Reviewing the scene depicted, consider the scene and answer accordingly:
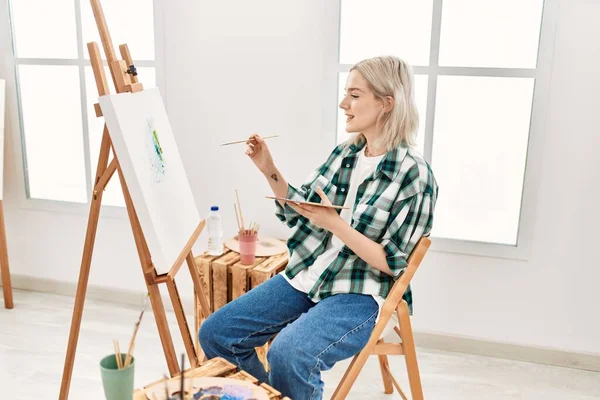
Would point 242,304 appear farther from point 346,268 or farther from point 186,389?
point 186,389

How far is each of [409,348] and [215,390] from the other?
67cm

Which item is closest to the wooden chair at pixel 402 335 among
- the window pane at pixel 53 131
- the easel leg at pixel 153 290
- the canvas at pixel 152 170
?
the easel leg at pixel 153 290

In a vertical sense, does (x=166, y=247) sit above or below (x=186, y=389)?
above

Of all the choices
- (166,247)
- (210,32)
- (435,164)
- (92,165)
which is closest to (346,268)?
(166,247)

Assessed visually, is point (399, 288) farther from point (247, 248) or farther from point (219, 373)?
point (247, 248)

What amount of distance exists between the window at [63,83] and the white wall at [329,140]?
0.23 m

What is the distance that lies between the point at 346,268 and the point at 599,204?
113 centimetres

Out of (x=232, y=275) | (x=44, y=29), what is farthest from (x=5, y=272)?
(x=232, y=275)

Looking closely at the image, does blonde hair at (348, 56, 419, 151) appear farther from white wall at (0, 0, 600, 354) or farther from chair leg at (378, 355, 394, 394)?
chair leg at (378, 355, 394, 394)

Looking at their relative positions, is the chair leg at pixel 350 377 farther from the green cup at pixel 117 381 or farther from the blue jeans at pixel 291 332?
the green cup at pixel 117 381

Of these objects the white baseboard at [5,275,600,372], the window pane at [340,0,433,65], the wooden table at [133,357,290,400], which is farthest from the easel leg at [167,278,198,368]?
the window pane at [340,0,433,65]

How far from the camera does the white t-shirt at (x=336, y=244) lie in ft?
6.00

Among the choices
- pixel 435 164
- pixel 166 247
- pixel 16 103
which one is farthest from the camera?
pixel 16 103

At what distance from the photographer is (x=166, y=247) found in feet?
5.51
